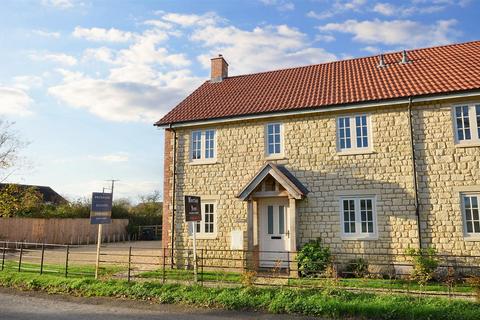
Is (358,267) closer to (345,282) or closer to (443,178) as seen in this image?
(345,282)

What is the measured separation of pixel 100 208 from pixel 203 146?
17.6 ft

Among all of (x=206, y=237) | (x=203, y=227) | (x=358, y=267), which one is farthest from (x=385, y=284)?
(x=203, y=227)

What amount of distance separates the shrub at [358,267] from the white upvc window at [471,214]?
3.46m

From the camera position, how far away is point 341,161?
14.8m

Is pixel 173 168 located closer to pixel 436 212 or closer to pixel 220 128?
pixel 220 128

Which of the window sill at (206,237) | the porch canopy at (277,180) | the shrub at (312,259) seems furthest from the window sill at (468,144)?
the window sill at (206,237)

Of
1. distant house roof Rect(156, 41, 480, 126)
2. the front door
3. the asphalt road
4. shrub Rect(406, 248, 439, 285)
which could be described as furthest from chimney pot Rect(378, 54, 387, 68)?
the asphalt road

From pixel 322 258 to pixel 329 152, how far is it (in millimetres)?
4033

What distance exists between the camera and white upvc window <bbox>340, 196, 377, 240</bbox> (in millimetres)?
14070

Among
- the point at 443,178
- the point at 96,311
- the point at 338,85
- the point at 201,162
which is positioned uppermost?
the point at 338,85

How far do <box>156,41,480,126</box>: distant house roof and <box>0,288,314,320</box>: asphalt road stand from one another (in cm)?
855

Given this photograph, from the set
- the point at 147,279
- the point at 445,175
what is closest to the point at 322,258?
the point at 445,175

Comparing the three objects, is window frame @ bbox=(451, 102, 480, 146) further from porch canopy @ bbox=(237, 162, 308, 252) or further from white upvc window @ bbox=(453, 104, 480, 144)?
porch canopy @ bbox=(237, 162, 308, 252)

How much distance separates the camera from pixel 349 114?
15016mm
